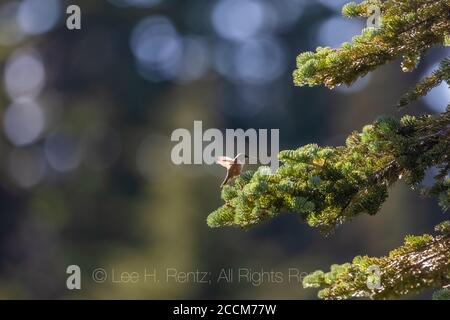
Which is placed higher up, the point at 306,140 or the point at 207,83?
the point at 207,83

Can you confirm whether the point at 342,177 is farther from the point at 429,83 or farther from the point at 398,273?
the point at 429,83

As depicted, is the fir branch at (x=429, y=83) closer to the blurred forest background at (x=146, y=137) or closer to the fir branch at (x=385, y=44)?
the fir branch at (x=385, y=44)

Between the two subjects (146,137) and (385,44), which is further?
(146,137)

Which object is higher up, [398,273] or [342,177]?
[342,177]

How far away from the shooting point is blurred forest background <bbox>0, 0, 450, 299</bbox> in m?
21.4

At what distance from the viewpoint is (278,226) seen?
942 inches

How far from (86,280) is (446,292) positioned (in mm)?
17304

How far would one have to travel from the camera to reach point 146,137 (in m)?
24.2

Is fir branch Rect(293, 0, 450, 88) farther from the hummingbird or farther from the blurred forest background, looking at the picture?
the blurred forest background

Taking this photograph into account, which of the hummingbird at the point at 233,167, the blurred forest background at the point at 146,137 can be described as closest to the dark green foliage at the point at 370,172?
the hummingbird at the point at 233,167

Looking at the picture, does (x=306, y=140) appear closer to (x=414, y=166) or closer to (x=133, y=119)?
(x=133, y=119)

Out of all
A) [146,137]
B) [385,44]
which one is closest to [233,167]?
[385,44]

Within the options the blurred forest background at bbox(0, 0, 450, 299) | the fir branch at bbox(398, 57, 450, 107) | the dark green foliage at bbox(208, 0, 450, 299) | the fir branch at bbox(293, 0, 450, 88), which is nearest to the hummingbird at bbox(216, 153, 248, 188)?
the dark green foliage at bbox(208, 0, 450, 299)
